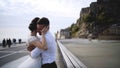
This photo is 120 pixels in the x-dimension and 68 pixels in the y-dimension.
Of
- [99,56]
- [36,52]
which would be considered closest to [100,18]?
[99,56]

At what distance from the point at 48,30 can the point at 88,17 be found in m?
165

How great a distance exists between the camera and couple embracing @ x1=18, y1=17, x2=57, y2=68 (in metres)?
4.57

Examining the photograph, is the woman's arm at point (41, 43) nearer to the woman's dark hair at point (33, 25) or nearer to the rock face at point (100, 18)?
the woman's dark hair at point (33, 25)

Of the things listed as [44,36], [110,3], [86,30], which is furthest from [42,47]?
[110,3]

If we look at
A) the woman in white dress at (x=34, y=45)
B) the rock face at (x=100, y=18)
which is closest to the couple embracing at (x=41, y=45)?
the woman in white dress at (x=34, y=45)

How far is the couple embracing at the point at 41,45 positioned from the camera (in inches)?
180

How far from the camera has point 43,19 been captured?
475 cm

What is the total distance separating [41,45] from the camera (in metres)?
4.54

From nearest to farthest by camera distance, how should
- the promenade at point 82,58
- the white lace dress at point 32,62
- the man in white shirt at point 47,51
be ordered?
the white lace dress at point 32,62 < the man in white shirt at point 47,51 < the promenade at point 82,58

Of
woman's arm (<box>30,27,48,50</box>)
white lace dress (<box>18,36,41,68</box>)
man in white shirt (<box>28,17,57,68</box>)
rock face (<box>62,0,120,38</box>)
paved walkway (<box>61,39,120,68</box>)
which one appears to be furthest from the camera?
rock face (<box>62,0,120,38</box>)

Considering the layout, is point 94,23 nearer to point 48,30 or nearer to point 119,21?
point 119,21

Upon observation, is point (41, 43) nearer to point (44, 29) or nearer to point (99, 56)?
point (44, 29)

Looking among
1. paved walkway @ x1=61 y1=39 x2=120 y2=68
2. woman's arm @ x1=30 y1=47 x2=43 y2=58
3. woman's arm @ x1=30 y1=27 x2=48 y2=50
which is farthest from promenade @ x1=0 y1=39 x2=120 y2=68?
woman's arm @ x1=30 y1=27 x2=48 y2=50

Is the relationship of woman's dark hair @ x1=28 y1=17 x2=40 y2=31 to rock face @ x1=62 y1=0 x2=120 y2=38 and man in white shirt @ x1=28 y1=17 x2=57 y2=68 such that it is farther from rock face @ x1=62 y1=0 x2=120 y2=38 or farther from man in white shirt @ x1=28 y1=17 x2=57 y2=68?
rock face @ x1=62 y1=0 x2=120 y2=38
